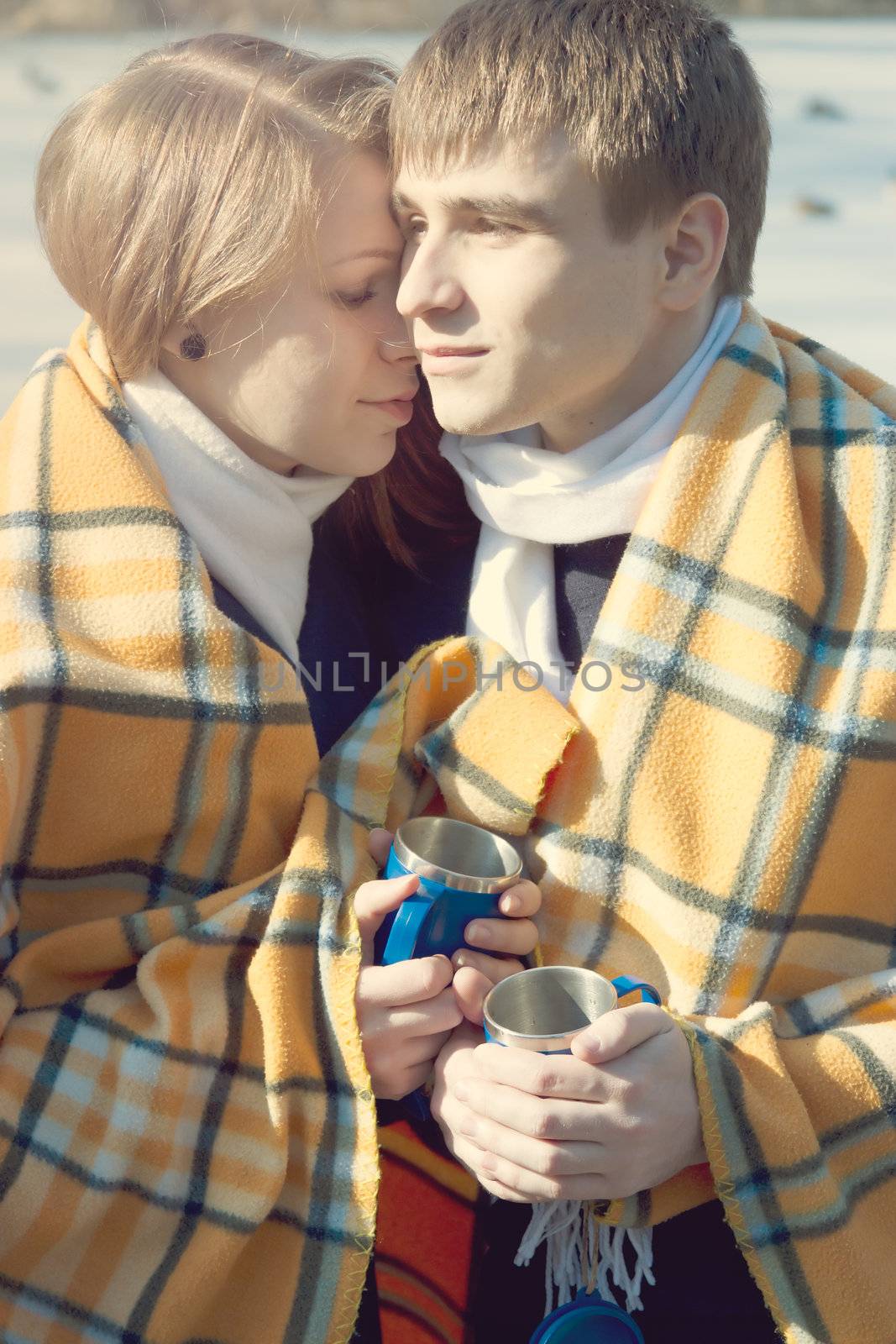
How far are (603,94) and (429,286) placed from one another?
26cm

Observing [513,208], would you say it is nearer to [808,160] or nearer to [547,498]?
[547,498]

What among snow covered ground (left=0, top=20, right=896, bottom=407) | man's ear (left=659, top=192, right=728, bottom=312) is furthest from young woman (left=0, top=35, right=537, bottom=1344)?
snow covered ground (left=0, top=20, right=896, bottom=407)

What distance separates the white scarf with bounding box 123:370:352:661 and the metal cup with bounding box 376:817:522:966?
0.28m

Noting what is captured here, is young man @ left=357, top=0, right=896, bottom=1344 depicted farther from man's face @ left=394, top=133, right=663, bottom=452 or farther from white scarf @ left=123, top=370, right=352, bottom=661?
white scarf @ left=123, top=370, right=352, bottom=661

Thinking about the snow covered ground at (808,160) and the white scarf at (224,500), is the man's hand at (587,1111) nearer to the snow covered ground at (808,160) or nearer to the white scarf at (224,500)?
the white scarf at (224,500)

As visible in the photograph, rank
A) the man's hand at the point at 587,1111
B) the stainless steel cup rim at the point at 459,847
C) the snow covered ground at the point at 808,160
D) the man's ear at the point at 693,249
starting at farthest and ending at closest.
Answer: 1. the snow covered ground at the point at 808,160
2. the man's ear at the point at 693,249
3. the stainless steel cup rim at the point at 459,847
4. the man's hand at the point at 587,1111

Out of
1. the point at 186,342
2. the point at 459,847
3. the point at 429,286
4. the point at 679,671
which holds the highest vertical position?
the point at 429,286

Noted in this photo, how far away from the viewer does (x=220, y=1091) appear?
1260mm

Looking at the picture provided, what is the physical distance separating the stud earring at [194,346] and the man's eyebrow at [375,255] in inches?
6.6

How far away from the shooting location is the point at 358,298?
57.9 inches

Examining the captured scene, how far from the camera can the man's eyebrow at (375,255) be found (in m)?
1.44

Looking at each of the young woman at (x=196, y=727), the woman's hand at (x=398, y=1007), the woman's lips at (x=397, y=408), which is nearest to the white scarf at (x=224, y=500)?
the young woman at (x=196, y=727)

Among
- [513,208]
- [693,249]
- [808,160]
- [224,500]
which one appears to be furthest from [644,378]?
[808,160]

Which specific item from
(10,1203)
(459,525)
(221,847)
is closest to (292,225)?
(459,525)
